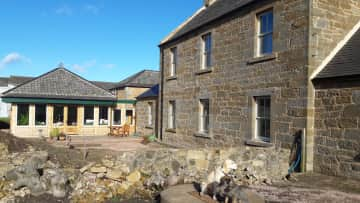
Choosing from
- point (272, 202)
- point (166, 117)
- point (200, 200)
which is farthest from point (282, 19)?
point (166, 117)

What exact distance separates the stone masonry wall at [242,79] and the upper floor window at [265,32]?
0.74 feet

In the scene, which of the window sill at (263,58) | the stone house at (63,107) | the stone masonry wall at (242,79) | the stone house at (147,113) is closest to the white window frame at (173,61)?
the stone masonry wall at (242,79)

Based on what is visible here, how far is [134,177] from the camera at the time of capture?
25.1 feet

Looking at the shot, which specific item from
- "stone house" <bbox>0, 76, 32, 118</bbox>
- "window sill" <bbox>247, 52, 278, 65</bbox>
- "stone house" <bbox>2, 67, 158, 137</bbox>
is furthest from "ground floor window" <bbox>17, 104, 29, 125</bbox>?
"stone house" <bbox>0, 76, 32, 118</bbox>

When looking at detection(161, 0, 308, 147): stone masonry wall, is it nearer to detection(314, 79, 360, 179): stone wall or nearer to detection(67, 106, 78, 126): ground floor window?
detection(314, 79, 360, 179): stone wall

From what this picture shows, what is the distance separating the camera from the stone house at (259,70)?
30.0 ft

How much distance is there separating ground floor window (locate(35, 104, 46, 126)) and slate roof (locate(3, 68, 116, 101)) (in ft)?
2.94

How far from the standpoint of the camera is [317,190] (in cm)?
734

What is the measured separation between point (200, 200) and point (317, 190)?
3345 mm

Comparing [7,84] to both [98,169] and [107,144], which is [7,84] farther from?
[98,169]

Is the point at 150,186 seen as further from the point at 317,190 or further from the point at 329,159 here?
the point at 329,159

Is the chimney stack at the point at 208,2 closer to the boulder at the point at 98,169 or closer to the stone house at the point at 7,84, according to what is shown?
the boulder at the point at 98,169

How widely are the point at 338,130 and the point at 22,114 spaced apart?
21.6 metres

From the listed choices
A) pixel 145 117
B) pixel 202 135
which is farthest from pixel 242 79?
pixel 145 117
